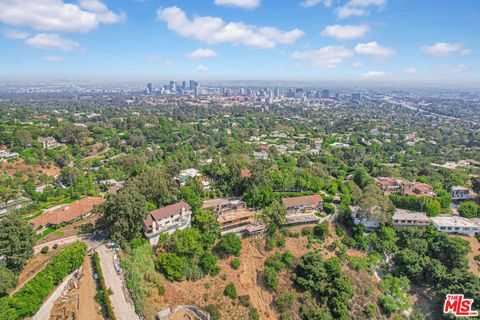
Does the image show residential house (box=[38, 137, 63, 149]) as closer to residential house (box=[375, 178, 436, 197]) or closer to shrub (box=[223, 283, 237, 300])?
shrub (box=[223, 283, 237, 300])

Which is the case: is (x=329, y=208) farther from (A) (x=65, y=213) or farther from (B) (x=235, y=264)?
(A) (x=65, y=213)

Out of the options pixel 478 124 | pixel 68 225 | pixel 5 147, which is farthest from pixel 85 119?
pixel 478 124

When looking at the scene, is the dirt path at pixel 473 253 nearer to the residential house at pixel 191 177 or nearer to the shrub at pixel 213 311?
the shrub at pixel 213 311

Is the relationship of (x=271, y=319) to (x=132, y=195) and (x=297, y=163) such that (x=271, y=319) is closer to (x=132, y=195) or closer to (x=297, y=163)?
(x=132, y=195)

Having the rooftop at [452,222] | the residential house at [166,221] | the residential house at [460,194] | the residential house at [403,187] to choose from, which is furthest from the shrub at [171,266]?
the residential house at [460,194]

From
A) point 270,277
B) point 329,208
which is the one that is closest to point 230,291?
point 270,277
